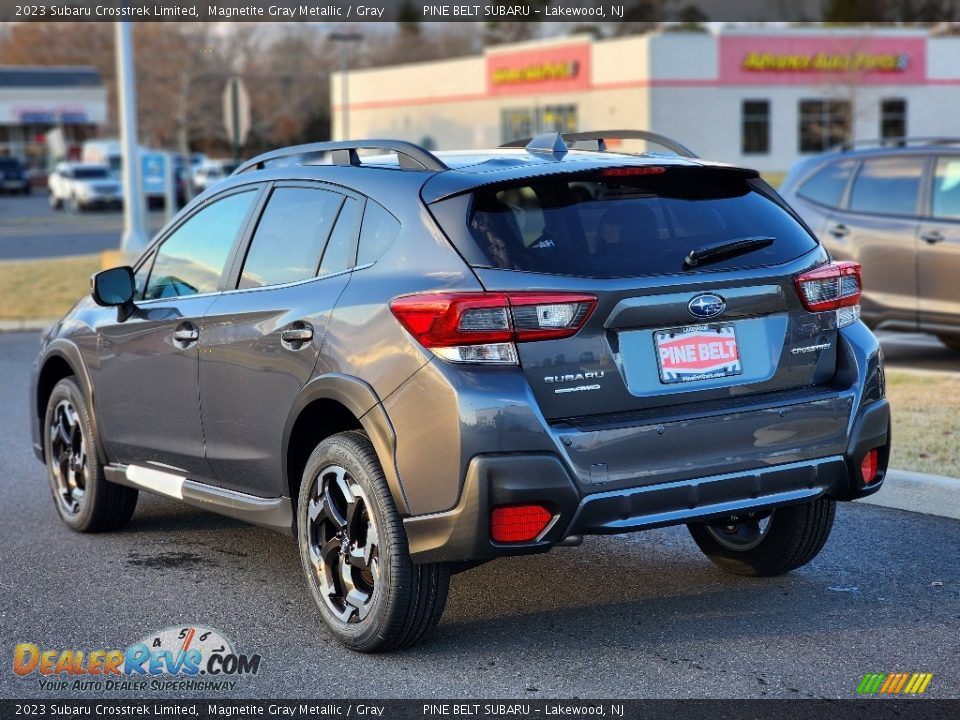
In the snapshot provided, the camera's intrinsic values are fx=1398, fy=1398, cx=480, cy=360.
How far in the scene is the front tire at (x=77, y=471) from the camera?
6.54m

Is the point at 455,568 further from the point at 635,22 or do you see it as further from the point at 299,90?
the point at 635,22

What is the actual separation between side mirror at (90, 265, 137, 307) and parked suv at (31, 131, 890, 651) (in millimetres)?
572

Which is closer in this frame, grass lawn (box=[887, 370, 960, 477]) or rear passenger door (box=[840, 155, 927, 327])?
grass lawn (box=[887, 370, 960, 477])

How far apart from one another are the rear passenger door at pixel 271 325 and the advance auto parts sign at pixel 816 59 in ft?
184

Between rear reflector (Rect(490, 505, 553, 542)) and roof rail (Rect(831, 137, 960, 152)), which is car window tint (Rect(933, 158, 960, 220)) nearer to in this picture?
roof rail (Rect(831, 137, 960, 152))

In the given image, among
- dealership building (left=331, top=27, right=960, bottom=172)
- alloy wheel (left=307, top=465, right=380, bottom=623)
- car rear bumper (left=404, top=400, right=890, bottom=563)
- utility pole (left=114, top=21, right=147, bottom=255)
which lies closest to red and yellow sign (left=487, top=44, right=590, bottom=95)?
dealership building (left=331, top=27, right=960, bottom=172)

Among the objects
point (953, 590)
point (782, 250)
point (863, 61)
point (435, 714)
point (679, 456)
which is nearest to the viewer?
point (435, 714)

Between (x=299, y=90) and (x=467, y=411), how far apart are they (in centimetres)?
8823

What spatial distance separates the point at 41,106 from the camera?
9325 centimetres

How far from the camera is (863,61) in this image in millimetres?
60594

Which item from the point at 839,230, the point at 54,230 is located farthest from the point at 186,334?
the point at 54,230

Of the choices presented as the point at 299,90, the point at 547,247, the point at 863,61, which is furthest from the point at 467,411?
the point at 299,90

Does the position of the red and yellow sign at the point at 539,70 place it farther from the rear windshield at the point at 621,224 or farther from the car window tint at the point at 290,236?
the rear windshield at the point at 621,224

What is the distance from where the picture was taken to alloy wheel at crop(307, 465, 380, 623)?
475 cm
